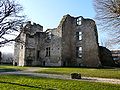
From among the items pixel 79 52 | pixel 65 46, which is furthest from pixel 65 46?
pixel 79 52

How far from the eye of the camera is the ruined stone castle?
50.5 m


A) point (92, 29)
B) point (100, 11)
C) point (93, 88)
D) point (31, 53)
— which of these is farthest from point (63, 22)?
point (93, 88)

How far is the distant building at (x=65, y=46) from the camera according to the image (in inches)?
1989

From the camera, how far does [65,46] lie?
51375mm

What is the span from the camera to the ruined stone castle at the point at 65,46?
50.5m

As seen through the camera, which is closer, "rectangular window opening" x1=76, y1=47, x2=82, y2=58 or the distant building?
the distant building

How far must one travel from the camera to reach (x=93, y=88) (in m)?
18.6

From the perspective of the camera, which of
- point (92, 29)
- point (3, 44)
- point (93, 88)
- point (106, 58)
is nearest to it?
point (93, 88)

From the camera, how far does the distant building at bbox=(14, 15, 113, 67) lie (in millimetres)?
50531

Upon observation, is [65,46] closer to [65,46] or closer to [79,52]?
[65,46]

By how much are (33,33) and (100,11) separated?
2984cm

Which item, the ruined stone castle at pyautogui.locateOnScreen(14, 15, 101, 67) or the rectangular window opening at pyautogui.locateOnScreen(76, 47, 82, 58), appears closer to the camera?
the ruined stone castle at pyautogui.locateOnScreen(14, 15, 101, 67)

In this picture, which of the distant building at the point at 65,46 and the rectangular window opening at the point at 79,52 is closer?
the distant building at the point at 65,46

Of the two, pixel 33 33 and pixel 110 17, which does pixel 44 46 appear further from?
pixel 110 17
